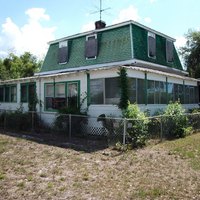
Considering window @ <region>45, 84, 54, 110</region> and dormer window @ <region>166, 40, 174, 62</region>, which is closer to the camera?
window @ <region>45, 84, 54, 110</region>

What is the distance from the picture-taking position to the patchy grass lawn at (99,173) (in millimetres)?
6086

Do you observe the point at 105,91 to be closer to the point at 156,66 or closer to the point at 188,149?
the point at 188,149

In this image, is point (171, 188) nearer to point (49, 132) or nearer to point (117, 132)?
point (117, 132)

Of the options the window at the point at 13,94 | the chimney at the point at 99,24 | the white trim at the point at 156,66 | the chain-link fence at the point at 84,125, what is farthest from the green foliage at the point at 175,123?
the window at the point at 13,94

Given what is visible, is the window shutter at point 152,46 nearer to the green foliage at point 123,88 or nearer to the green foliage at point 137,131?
the green foliage at point 123,88

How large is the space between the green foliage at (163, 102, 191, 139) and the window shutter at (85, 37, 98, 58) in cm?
773

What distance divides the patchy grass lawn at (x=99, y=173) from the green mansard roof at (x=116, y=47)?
862cm

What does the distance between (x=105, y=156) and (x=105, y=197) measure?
12.7 ft

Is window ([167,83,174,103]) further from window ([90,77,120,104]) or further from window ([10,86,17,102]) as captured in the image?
window ([10,86,17,102])

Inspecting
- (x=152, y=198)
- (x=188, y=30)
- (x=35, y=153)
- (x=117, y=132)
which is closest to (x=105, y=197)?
(x=152, y=198)

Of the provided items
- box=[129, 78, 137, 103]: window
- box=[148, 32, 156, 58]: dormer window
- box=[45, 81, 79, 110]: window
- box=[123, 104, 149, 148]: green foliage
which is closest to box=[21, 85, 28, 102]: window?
box=[45, 81, 79, 110]: window

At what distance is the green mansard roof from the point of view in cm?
A: 1823

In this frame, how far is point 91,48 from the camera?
2005 cm

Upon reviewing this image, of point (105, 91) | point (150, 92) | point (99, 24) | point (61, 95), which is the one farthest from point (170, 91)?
point (99, 24)
